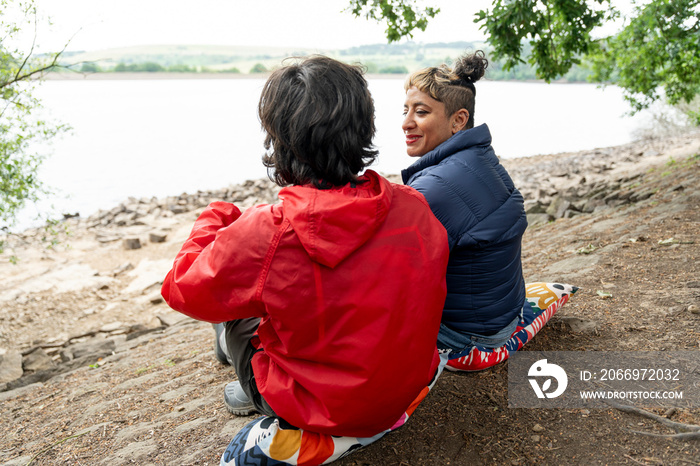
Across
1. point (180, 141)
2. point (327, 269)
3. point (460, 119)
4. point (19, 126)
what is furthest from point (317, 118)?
point (180, 141)

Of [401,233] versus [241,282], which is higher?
[401,233]

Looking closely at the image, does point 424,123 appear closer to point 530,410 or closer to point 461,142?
point 461,142

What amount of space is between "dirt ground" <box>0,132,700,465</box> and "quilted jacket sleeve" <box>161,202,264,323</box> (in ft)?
3.20

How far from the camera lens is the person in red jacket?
174cm

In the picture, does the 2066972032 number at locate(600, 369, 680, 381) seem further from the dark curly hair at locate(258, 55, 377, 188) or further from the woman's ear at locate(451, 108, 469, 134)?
the dark curly hair at locate(258, 55, 377, 188)

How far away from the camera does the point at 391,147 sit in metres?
24.3

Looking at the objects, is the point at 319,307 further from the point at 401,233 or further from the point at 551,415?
the point at 551,415

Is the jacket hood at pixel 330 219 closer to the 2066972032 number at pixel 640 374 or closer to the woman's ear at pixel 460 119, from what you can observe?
the woman's ear at pixel 460 119

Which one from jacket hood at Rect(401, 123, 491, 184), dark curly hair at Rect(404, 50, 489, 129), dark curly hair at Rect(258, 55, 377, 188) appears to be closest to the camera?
dark curly hair at Rect(258, 55, 377, 188)

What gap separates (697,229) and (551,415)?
3.33 metres

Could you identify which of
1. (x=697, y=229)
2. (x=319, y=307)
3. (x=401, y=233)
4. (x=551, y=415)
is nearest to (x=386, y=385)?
(x=319, y=307)

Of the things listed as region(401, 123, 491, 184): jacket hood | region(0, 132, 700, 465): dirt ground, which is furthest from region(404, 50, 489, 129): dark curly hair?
region(0, 132, 700, 465): dirt ground

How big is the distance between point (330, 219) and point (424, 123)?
1.43m

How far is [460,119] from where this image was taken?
293 centimetres
